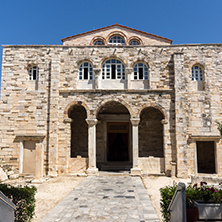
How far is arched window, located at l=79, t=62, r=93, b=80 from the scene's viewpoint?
46.0ft

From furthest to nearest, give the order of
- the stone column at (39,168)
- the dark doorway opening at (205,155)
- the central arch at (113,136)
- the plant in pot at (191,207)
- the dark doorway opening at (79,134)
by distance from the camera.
Answer: the dark doorway opening at (79,134) < the central arch at (113,136) < the dark doorway opening at (205,155) < the stone column at (39,168) < the plant in pot at (191,207)

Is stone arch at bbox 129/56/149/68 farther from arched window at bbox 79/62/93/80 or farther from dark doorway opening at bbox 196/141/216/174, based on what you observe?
dark doorway opening at bbox 196/141/216/174

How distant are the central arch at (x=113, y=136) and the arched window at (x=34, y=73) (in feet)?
15.3

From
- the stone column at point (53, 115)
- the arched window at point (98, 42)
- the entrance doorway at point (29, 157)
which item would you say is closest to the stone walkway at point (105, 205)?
the stone column at point (53, 115)

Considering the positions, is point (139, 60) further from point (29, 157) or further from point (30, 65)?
point (29, 157)

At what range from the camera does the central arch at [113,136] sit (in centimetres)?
1596

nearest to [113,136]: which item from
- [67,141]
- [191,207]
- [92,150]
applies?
[92,150]

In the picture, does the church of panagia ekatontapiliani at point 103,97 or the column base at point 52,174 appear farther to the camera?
the church of panagia ekatontapiliani at point 103,97

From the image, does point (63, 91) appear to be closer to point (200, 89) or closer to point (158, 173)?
point (158, 173)

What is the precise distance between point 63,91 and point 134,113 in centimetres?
431

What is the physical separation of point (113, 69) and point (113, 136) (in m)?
4.90

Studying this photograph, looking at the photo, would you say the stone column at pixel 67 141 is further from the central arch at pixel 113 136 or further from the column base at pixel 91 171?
the central arch at pixel 113 136

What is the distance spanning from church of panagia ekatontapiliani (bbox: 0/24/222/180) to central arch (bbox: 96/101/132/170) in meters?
2.56

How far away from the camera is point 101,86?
544 inches
